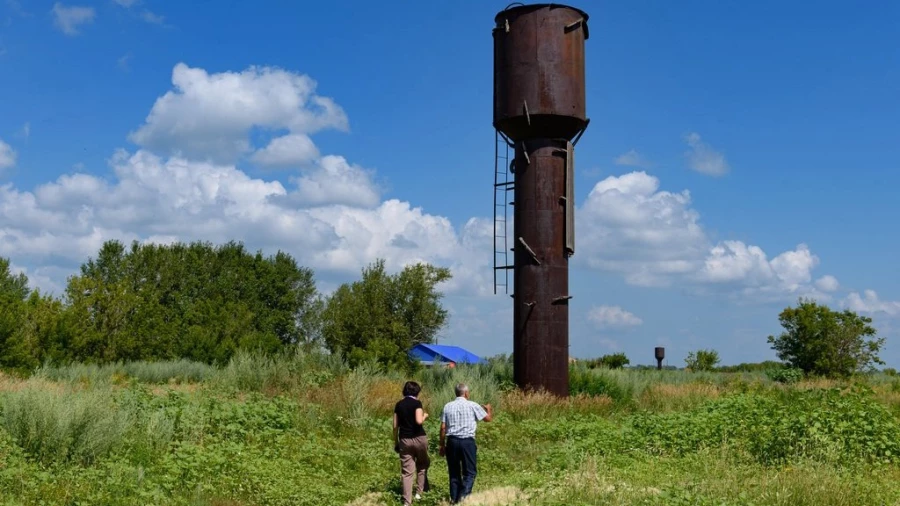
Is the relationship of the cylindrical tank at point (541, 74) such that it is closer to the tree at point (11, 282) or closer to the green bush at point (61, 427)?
the green bush at point (61, 427)

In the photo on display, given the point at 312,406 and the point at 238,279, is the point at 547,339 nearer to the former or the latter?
the point at 312,406

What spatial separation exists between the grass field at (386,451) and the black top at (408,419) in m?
0.92

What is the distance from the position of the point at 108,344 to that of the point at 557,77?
24352mm

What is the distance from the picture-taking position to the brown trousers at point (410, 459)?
11.6m

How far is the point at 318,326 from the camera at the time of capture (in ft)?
205

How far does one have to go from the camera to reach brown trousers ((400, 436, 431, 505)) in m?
11.6

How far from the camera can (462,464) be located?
37.8 feet

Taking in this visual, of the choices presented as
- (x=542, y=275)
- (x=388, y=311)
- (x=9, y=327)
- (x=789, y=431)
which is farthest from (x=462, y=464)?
(x=388, y=311)

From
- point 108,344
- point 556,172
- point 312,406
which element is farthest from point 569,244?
point 108,344

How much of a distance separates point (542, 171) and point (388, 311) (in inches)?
1148

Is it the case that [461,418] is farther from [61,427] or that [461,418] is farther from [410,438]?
[61,427]

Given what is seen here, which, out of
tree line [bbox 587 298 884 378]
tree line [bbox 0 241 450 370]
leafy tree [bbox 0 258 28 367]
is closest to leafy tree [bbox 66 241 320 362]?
tree line [bbox 0 241 450 370]

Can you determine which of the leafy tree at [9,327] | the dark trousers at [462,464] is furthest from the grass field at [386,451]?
the leafy tree at [9,327]

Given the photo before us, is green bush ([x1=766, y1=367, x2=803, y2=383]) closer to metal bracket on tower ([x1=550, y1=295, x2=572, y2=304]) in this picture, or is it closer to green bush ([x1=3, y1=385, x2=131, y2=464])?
metal bracket on tower ([x1=550, y1=295, x2=572, y2=304])
